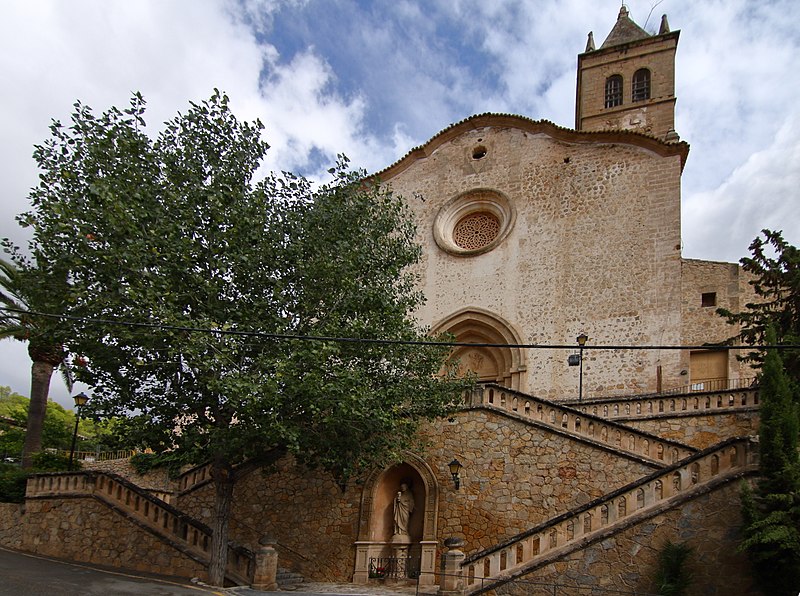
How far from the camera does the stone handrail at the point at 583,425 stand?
1380cm

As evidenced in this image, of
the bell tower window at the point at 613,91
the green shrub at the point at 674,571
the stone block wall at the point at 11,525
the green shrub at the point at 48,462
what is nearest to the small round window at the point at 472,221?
the bell tower window at the point at 613,91

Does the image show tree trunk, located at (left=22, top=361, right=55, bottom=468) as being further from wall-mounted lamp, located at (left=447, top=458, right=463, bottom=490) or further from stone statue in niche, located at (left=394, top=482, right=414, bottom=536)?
wall-mounted lamp, located at (left=447, top=458, right=463, bottom=490)

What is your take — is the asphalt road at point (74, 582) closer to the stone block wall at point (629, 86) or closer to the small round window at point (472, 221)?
the small round window at point (472, 221)

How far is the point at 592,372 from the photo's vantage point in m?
21.1

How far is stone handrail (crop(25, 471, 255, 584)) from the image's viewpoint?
13.9 meters

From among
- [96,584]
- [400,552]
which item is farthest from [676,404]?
[96,584]

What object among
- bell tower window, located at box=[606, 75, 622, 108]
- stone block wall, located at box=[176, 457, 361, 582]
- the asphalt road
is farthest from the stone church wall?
the asphalt road

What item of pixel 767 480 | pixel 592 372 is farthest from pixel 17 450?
pixel 767 480

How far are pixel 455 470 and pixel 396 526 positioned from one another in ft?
6.97

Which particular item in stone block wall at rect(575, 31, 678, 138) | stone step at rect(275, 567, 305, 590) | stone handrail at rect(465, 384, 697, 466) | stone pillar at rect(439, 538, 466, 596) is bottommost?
stone step at rect(275, 567, 305, 590)

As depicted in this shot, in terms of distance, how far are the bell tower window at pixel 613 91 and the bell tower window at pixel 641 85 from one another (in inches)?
21.1

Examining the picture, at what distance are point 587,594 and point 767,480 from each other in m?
3.18

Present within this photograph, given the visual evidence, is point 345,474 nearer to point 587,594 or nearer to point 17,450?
point 587,594

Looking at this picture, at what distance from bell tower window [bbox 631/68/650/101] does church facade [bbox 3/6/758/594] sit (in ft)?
0.15
